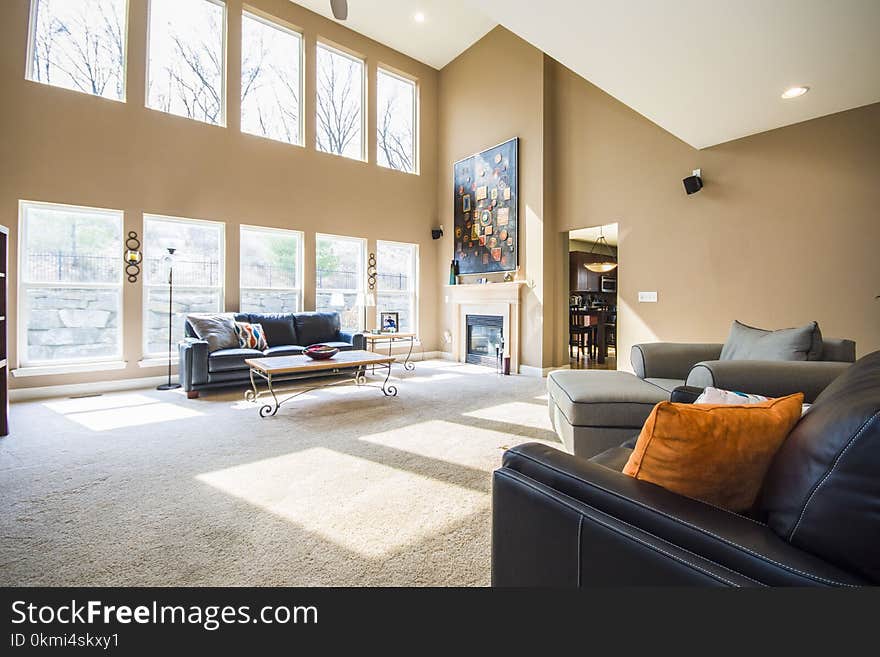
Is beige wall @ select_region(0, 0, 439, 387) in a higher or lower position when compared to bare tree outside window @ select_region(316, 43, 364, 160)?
lower

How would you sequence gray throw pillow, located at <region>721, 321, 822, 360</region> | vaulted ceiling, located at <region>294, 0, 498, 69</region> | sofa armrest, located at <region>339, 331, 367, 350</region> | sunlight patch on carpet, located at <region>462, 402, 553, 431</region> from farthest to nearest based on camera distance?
vaulted ceiling, located at <region>294, 0, 498, 69</region>, sofa armrest, located at <region>339, 331, 367, 350</region>, sunlight patch on carpet, located at <region>462, 402, 553, 431</region>, gray throw pillow, located at <region>721, 321, 822, 360</region>

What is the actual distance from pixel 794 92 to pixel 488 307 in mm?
4234

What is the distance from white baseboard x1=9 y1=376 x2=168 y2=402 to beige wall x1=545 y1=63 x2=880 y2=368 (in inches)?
230

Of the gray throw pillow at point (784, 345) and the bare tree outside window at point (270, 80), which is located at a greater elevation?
the bare tree outside window at point (270, 80)

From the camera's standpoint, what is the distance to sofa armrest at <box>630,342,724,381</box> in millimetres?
3037

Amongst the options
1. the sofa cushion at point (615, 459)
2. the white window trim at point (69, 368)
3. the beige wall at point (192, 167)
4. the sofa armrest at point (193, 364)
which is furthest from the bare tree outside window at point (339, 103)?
the sofa cushion at point (615, 459)

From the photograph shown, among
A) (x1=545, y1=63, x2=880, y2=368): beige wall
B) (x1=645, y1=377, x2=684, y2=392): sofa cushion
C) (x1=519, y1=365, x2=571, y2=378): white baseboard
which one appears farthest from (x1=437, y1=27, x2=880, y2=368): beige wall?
(x1=645, y1=377, x2=684, y2=392): sofa cushion

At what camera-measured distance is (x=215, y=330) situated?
4.70 m

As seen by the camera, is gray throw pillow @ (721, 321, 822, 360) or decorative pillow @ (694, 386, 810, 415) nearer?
decorative pillow @ (694, 386, 810, 415)

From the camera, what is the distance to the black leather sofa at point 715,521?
2.08ft

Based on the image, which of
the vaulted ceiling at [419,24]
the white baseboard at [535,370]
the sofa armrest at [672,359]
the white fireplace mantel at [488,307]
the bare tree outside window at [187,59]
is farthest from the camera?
the white fireplace mantel at [488,307]

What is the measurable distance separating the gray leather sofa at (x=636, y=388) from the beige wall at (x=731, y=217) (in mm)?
1811

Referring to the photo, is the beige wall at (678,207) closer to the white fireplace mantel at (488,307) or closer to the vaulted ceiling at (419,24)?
the white fireplace mantel at (488,307)

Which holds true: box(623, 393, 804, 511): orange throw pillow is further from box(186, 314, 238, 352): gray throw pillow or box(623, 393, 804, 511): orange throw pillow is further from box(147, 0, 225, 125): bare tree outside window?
box(147, 0, 225, 125): bare tree outside window
